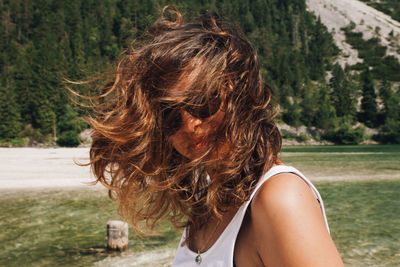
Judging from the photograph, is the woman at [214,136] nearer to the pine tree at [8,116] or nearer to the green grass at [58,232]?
the green grass at [58,232]

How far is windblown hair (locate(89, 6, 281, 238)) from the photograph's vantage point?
1.17 meters

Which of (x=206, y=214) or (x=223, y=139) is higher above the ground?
(x=223, y=139)

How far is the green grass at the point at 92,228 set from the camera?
8.16m

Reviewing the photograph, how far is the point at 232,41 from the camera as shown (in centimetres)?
122

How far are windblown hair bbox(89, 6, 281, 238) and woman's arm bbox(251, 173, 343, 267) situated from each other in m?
0.17

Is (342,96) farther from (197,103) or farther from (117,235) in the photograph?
(197,103)

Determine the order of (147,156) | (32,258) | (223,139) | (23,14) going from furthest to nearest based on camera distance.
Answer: (23,14)
(32,258)
(147,156)
(223,139)

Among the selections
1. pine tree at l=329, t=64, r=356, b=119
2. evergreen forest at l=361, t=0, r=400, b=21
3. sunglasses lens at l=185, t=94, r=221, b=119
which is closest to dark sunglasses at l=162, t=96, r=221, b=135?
sunglasses lens at l=185, t=94, r=221, b=119

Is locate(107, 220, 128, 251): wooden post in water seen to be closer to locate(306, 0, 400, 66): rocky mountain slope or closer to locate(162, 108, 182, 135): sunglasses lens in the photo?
locate(162, 108, 182, 135): sunglasses lens

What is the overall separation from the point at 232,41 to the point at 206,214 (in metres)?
0.73

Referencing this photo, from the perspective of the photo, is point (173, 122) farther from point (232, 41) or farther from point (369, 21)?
point (369, 21)

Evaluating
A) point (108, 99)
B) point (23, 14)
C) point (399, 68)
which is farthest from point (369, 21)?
point (108, 99)

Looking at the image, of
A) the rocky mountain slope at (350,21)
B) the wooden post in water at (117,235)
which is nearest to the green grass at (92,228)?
the wooden post in water at (117,235)

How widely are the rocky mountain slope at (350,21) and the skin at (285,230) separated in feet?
472
